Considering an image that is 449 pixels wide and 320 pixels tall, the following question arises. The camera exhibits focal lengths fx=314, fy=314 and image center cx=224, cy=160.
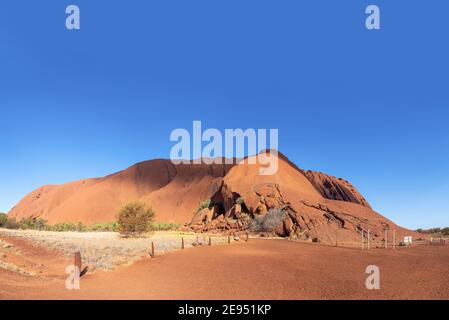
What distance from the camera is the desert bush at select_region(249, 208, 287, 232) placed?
3123cm

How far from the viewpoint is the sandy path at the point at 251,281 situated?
8.20 meters

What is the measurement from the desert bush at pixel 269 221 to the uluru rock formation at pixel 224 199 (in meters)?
0.40

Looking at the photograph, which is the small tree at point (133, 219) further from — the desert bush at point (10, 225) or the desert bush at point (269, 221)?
the desert bush at point (10, 225)

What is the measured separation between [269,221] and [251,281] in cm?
2189

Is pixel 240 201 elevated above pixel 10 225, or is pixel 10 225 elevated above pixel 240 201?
pixel 240 201

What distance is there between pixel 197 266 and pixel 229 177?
29.0 meters

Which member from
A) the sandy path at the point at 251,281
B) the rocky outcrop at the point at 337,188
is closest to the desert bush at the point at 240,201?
the sandy path at the point at 251,281

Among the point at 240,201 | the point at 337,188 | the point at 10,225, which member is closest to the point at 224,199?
the point at 240,201

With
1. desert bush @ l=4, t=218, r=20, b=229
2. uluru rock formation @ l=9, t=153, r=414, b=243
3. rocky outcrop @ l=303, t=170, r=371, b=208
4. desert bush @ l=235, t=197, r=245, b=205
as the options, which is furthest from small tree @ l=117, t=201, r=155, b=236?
rocky outcrop @ l=303, t=170, r=371, b=208

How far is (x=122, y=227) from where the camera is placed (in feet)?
96.0

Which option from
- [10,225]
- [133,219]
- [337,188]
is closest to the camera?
[133,219]

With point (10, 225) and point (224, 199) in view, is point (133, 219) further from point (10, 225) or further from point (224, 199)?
point (10, 225)

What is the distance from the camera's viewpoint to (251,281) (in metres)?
10.0
